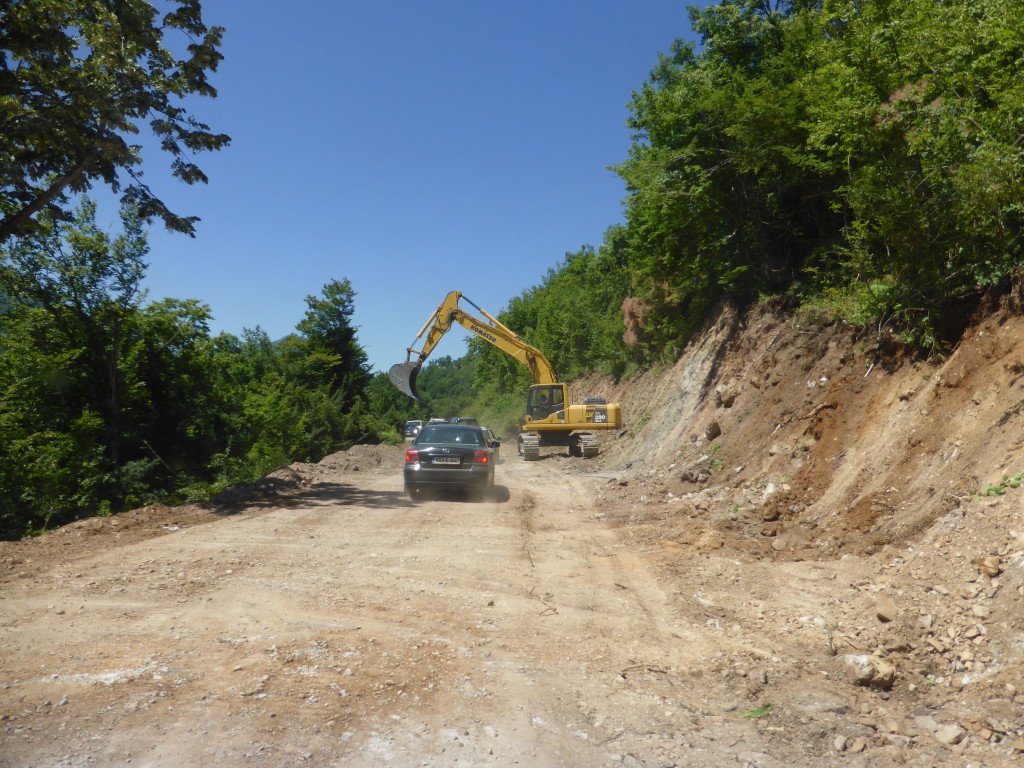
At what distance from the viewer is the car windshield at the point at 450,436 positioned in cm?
1526

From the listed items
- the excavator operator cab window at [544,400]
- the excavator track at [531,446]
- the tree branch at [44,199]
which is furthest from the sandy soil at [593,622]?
the excavator track at [531,446]

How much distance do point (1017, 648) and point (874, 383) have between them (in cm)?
725

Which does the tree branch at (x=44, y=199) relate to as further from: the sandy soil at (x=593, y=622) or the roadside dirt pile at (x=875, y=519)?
the roadside dirt pile at (x=875, y=519)

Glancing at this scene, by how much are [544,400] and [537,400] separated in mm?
265

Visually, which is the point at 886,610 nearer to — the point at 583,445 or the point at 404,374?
the point at 583,445

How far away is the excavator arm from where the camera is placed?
25.1 meters

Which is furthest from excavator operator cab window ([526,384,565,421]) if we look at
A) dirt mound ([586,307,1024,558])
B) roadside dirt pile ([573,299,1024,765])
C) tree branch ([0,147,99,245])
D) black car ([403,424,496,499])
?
tree branch ([0,147,99,245])

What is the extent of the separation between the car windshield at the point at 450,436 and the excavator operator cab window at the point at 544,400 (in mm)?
10971

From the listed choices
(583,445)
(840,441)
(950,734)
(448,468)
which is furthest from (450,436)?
(950,734)

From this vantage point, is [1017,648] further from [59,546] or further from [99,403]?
[99,403]

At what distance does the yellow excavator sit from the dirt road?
53.6 feet

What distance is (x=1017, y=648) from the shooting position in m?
4.50

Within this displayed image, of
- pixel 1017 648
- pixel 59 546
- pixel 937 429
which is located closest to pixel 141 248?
pixel 59 546

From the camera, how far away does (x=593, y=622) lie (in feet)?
20.1
